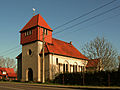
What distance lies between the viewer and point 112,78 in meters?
20.5

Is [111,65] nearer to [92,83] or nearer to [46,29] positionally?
[92,83]

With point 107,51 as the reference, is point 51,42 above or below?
above

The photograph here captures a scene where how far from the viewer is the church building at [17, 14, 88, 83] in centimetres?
3375

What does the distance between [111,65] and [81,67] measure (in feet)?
46.1

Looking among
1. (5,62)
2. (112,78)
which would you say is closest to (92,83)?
(112,78)

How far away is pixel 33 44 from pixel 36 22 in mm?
5095

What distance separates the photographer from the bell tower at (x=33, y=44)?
113 feet

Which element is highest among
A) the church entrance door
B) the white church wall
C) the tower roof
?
the tower roof

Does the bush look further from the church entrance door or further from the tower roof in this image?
the tower roof

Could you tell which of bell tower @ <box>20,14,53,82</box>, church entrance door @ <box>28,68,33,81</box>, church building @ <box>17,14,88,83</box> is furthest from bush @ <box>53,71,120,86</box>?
church entrance door @ <box>28,68,33,81</box>

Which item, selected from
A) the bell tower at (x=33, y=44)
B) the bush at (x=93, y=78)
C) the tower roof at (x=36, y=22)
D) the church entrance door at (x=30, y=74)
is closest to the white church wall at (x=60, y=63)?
the bell tower at (x=33, y=44)

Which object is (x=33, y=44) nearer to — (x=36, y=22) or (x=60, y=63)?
(x=36, y=22)

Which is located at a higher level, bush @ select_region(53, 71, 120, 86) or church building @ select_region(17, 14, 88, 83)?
church building @ select_region(17, 14, 88, 83)

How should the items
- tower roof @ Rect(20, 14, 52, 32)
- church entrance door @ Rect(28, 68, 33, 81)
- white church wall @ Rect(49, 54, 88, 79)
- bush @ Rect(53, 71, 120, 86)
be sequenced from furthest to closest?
church entrance door @ Rect(28, 68, 33, 81) < tower roof @ Rect(20, 14, 52, 32) < white church wall @ Rect(49, 54, 88, 79) < bush @ Rect(53, 71, 120, 86)
